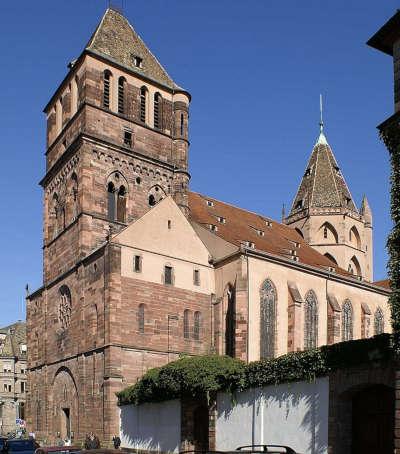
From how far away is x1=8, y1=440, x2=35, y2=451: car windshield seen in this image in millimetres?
22141

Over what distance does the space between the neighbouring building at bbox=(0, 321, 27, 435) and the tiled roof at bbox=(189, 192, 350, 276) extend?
4322 cm

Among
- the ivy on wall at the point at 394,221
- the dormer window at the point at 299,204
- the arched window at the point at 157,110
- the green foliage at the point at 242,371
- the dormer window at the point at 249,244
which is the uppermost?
the arched window at the point at 157,110

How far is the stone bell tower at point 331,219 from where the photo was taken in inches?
2290

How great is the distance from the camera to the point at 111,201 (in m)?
40.5

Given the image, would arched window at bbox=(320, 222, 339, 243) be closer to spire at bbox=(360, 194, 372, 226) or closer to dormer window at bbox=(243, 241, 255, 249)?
spire at bbox=(360, 194, 372, 226)

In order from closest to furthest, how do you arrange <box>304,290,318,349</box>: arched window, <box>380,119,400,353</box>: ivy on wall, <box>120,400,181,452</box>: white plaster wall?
<box>380,119,400,353</box>: ivy on wall < <box>120,400,181,452</box>: white plaster wall < <box>304,290,318,349</box>: arched window

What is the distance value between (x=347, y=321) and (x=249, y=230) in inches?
348

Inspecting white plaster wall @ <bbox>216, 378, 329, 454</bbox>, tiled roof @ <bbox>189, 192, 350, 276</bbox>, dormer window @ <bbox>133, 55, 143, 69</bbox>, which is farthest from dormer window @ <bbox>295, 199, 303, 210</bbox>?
white plaster wall @ <bbox>216, 378, 329, 454</bbox>

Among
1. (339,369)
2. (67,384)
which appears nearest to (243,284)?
(67,384)

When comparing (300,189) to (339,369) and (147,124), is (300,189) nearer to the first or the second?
(147,124)

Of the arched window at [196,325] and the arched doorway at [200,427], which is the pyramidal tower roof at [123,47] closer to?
the arched window at [196,325]

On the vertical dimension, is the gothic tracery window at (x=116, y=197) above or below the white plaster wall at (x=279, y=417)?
above

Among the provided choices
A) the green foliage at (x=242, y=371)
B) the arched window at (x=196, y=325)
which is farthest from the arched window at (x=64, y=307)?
the green foliage at (x=242, y=371)

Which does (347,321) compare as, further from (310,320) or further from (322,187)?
(322,187)
